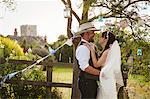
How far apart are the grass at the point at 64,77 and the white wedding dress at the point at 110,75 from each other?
3383 millimetres

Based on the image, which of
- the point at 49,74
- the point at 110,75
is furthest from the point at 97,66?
the point at 49,74

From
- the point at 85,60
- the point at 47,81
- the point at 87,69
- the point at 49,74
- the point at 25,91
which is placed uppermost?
the point at 85,60

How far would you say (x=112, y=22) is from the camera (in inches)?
281

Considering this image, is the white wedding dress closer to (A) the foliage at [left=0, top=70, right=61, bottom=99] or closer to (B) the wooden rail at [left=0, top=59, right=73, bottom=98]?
(B) the wooden rail at [left=0, top=59, right=73, bottom=98]

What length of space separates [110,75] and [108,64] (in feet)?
0.49

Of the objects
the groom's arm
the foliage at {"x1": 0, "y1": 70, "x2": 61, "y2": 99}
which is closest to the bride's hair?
the groom's arm

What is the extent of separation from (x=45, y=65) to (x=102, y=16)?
1.69 m

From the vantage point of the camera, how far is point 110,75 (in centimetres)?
449

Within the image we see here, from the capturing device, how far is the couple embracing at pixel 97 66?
4.33 m

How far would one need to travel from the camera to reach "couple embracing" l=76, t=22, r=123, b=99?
4.33 meters

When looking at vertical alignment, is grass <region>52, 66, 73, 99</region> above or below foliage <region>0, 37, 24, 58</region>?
below

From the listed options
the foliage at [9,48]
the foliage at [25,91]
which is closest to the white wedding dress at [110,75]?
the foliage at [25,91]

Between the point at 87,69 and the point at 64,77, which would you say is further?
the point at 64,77

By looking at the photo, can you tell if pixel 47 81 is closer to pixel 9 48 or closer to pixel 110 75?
pixel 9 48
